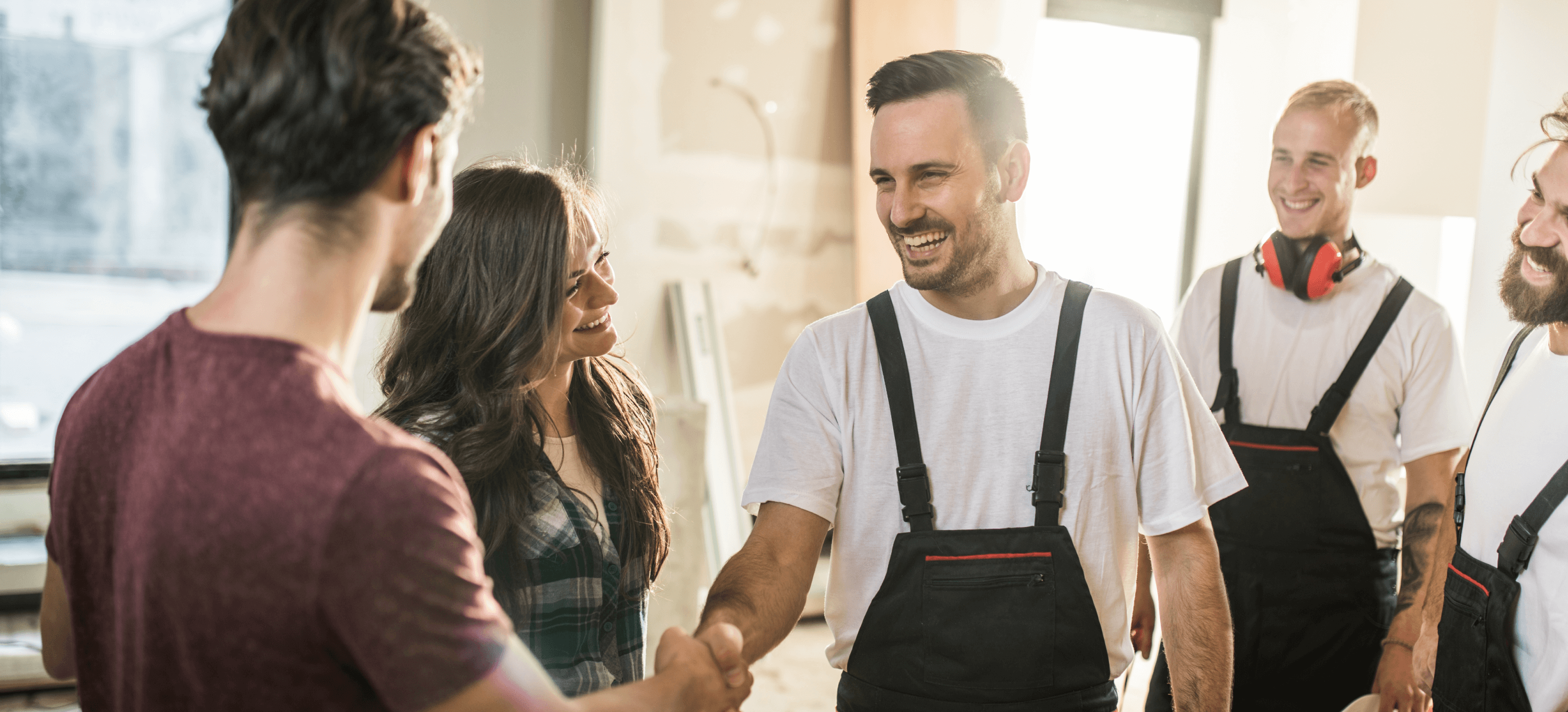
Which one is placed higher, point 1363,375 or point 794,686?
point 1363,375

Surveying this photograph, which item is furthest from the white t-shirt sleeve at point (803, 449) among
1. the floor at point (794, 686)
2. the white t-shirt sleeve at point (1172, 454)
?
the floor at point (794, 686)

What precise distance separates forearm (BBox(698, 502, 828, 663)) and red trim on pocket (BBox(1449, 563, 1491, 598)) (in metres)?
1.06

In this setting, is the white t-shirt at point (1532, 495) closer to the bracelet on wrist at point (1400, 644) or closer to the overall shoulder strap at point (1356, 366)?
the overall shoulder strap at point (1356, 366)

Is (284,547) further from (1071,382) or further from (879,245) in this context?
(879,245)

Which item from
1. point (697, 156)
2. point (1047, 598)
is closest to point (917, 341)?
point (1047, 598)

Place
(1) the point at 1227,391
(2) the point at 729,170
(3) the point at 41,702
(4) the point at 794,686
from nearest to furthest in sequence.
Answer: (1) the point at 1227,391 < (3) the point at 41,702 < (4) the point at 794,686 < (2) the point at 729,170

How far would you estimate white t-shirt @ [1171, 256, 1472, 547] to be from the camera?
7.58ft

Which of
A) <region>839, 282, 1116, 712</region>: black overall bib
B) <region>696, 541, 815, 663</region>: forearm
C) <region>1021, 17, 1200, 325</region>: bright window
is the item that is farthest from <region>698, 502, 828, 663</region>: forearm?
<region>1021, 17, 1200, 325</region>: bright window

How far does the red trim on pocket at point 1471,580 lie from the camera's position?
1607 mm

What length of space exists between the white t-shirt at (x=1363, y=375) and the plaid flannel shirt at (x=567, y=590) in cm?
167

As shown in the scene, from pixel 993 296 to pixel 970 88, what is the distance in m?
0.34

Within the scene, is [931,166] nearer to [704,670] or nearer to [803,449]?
[803,449]

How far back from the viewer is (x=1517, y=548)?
1558 mm

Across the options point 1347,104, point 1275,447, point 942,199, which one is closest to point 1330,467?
point 1275,447
